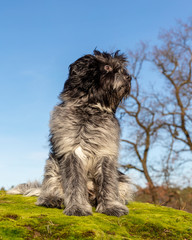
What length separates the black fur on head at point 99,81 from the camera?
4.68m

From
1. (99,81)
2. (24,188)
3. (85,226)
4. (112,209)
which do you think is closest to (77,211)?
(112,209)

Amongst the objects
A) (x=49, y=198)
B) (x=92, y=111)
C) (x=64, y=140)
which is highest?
(x=92, y=111)

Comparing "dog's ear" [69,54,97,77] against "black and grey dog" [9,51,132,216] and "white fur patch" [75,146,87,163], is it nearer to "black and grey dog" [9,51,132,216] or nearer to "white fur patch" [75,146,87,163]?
"black and grey dog" [9,51,132,216]

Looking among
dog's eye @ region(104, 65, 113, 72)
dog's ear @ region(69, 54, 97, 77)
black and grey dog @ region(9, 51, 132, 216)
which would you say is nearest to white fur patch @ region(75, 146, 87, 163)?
black and grey dog @ region(9, 51, 132, 216)

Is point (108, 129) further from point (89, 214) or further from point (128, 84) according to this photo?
point (89, 214)

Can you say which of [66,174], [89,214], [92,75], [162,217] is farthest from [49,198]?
[92,75]

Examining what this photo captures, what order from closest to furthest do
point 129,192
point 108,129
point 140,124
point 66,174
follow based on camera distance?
point 66,174, point 108,129, point 129,192, point 140,124

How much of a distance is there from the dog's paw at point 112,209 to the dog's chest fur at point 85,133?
644 mm

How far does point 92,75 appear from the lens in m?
4.71

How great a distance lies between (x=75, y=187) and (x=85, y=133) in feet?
2.79

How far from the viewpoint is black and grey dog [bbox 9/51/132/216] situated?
433 cm

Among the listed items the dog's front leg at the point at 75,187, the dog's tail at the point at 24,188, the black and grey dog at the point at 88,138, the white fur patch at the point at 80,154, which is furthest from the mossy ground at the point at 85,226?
the dog's tail at the point at 24,188

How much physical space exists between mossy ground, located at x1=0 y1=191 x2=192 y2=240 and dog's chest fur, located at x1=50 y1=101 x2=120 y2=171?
90 centimetres

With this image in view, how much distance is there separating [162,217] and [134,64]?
16506 mm
